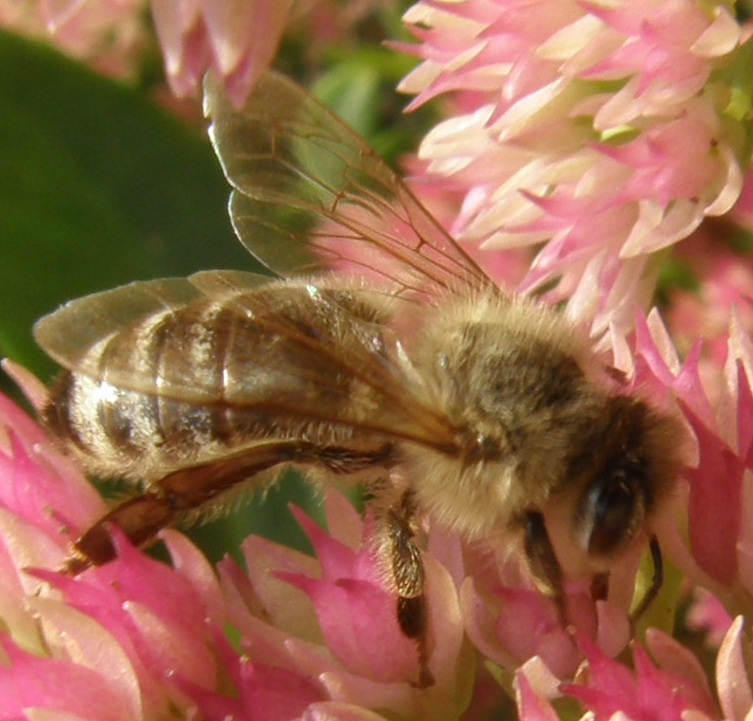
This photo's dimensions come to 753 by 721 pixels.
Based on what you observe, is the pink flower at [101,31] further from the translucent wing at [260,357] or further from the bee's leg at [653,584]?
the bee's leg at [653,584]

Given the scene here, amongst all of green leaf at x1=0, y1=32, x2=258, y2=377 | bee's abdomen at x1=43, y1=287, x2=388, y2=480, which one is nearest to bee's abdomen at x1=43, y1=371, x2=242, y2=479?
bee's abdomen at x1=43, y1=287, x2=388, y2=480

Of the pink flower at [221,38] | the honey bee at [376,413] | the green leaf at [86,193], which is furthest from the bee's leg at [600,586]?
the green leaf at [86,193]

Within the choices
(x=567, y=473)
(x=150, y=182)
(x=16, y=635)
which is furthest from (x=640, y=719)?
(x=150, y=182)

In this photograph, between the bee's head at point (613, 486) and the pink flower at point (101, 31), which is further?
the pink flower at point (101, 31)

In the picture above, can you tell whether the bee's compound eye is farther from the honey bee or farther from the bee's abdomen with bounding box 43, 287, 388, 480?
the bee's abdomen with bounding box 43, 287, 388, 480

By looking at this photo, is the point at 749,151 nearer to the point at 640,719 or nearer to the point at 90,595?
the point at 640,719
